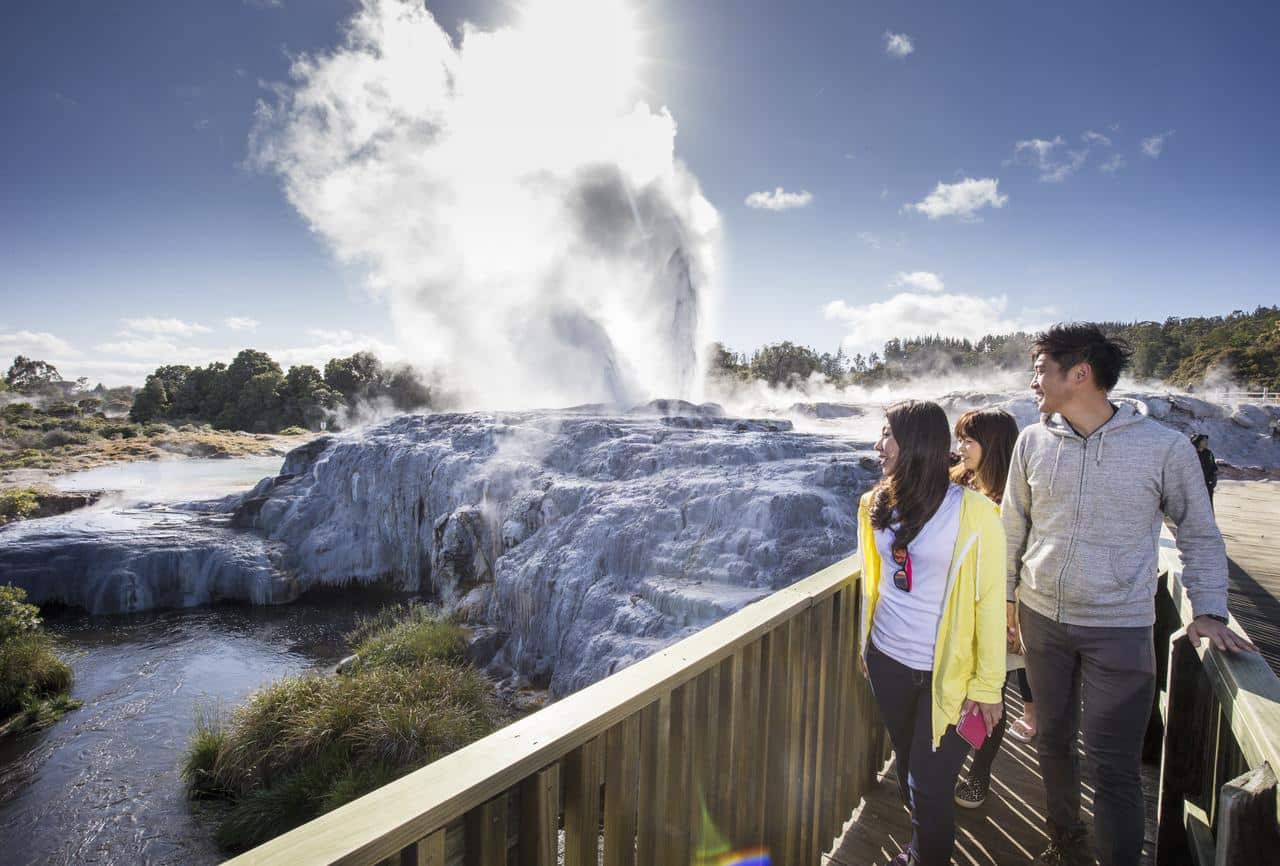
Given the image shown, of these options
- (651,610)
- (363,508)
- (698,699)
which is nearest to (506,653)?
(651,610)

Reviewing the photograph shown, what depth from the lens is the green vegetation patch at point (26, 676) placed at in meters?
11.6

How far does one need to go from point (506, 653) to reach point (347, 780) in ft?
16.6

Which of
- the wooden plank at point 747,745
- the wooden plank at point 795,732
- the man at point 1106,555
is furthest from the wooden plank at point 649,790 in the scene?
the man at point 1106,555

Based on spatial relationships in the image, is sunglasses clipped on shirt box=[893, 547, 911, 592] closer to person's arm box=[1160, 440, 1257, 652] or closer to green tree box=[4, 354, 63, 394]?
person's arm box=[1160, 440, 1257, 652]

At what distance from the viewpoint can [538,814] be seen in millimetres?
1180

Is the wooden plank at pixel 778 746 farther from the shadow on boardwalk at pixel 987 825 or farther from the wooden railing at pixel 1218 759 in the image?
the wooden railing at pixel 1218 759

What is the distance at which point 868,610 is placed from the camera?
215 centimetres

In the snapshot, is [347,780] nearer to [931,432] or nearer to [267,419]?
[931,432]

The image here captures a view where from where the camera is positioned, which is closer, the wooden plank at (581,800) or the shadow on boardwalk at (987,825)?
the wooden plank at (581,800)

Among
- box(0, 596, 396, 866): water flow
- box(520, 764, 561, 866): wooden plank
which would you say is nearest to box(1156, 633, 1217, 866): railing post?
box(520, 764, 561, 866): wooden plank

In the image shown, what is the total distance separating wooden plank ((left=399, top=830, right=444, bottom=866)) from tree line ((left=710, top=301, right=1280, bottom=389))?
3870 centimetres

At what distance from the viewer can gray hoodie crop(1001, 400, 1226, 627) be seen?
1.92 metres

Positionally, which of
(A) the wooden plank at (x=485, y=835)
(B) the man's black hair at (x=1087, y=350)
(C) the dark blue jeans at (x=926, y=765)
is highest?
(B) the man's black hair at (x=1087, y=350)

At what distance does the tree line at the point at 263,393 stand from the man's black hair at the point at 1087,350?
59.0 m
